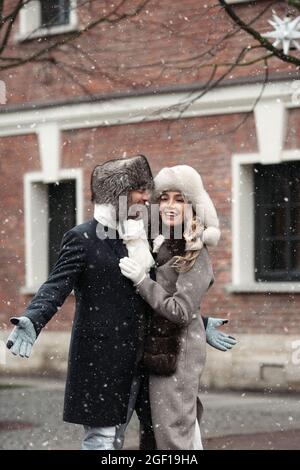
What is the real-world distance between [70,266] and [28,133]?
10.6 m

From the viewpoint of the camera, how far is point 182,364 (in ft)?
23.1

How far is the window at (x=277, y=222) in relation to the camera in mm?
14773

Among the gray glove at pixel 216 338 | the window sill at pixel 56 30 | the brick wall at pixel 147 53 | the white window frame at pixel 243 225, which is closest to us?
the gray glove at pixel 216 338

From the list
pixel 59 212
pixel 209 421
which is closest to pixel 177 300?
pixel 209 421

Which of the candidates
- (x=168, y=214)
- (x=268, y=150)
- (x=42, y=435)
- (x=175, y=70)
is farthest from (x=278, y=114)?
(x=168, y=214)

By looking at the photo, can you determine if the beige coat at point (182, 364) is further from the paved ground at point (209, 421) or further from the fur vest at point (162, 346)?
the paved ground at point (209, 421)

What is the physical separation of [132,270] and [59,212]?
10.4 m

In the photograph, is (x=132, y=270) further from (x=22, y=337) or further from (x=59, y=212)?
(x=59, y=212)

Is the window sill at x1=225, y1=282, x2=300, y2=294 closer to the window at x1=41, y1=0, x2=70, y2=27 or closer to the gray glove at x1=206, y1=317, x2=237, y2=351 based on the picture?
the window at x1=41, y1=0, x2=70, y2=27

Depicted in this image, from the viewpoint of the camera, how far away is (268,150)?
48.5ft

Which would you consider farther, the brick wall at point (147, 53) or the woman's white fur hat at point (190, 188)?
the brick wall at point (147, 53)

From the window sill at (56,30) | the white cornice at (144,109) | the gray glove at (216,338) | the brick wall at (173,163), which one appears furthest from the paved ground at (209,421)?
the window sill at (56,30)

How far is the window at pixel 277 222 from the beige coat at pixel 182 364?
7.76 metres

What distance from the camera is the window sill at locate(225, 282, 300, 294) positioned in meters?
14.5
